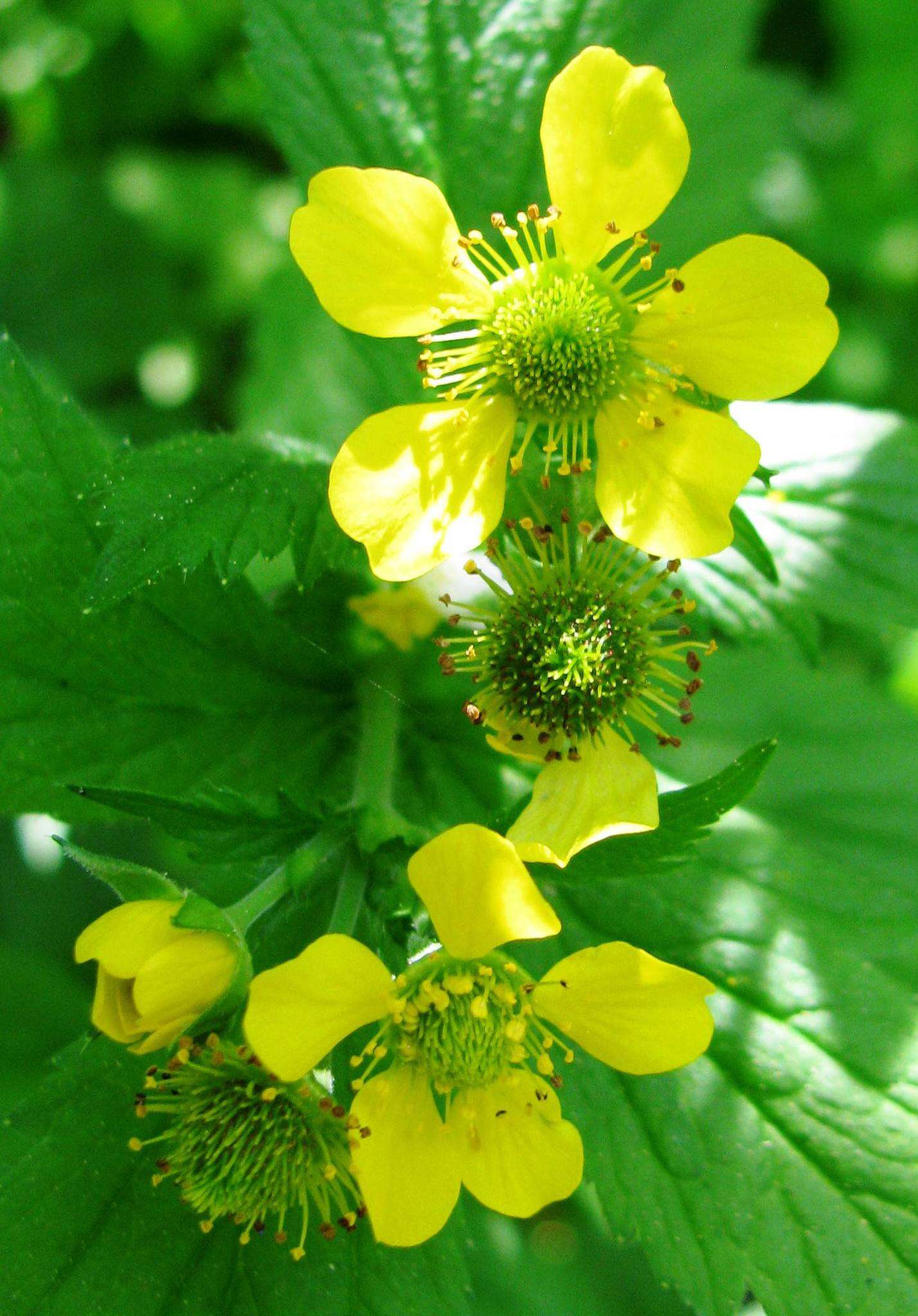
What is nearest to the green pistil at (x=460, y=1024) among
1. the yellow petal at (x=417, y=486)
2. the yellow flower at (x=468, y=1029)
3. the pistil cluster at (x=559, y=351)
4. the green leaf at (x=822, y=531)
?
the yellow flower at (x=468, y=1029)

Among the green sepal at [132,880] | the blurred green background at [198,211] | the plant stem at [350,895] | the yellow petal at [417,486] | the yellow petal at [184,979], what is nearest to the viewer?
the yellow petal at [184,979]

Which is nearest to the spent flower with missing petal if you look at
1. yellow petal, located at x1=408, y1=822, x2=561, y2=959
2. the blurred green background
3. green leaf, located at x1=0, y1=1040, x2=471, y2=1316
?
yellow petal, located at x1=408, y1=822, x2=561, y2=959

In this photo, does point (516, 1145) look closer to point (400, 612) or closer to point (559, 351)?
point (400, 612)

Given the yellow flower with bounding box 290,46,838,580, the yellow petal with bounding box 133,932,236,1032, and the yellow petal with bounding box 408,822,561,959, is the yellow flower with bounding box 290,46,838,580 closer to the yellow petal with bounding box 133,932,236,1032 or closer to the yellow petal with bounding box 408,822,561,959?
the yellow petal with bounding box 408,822,561,959

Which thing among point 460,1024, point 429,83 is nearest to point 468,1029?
point 460,1024

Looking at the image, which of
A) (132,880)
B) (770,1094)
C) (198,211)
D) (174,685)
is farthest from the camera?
(198,211)

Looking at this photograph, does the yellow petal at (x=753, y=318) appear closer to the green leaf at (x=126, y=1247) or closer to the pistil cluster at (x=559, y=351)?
the pistil cluster at (x=559, y=351)
